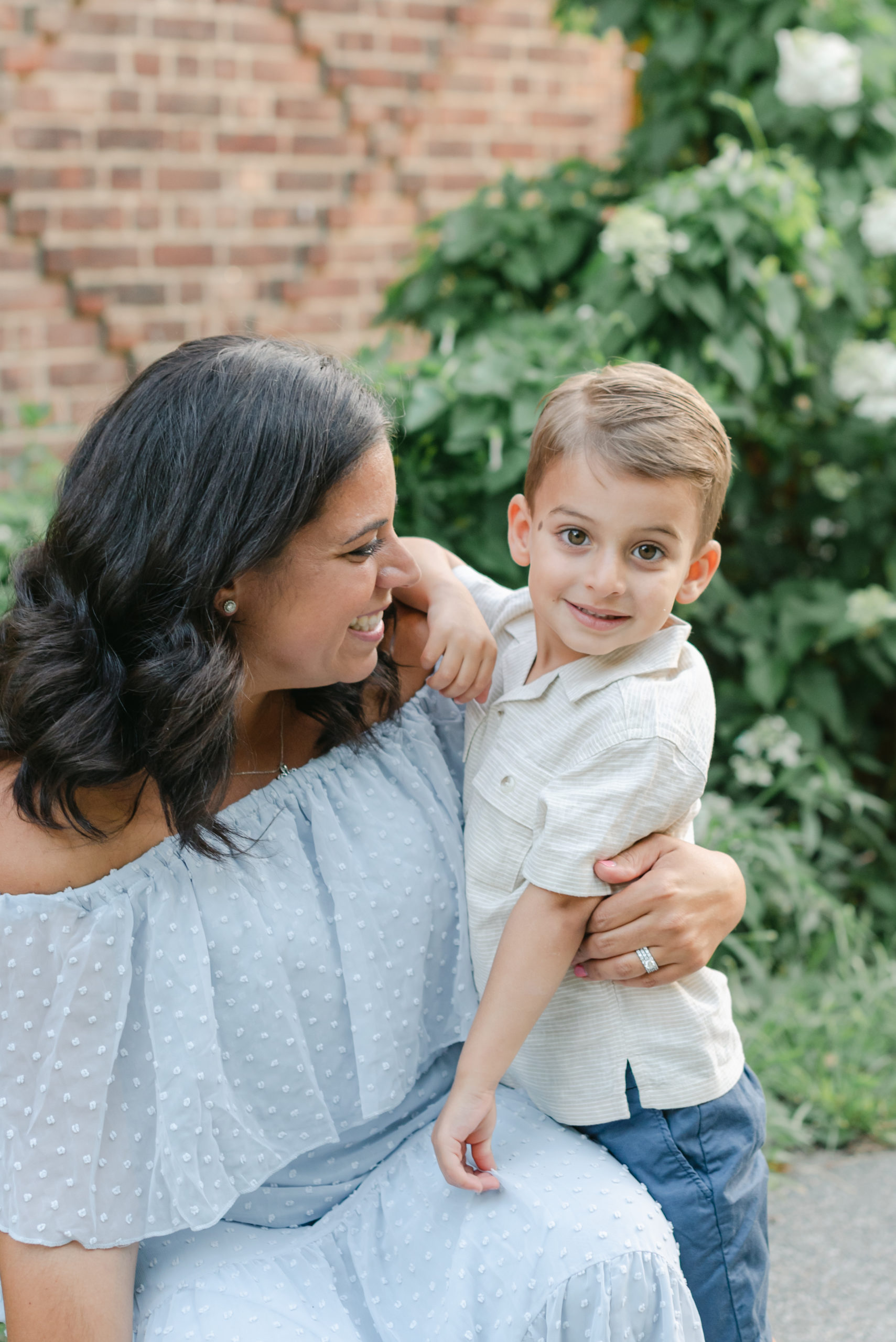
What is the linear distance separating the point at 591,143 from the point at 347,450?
3675mm

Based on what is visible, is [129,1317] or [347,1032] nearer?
[129,1317]

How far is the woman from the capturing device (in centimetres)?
136

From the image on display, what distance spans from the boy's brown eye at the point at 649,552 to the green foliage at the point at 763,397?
3.41ft

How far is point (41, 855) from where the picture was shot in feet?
4.53

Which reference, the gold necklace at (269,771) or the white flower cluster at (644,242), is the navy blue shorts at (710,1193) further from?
the white flower cluster at (644,242)

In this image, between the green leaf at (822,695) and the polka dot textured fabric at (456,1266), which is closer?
the polka dot textured fabric at (456,1266)

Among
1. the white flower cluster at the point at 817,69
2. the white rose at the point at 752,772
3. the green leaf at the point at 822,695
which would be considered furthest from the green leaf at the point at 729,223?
the white rose at the point at 752,772

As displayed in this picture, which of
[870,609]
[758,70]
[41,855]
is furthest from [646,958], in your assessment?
[758,70]

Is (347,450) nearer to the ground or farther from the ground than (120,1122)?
farther from the ground

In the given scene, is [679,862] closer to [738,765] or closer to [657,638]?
Result: [657,638]

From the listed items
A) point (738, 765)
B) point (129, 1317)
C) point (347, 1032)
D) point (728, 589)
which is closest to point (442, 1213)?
point (347, 1032)

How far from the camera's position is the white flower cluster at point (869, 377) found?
290 centimetres

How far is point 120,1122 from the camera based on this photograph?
1400 millimetres

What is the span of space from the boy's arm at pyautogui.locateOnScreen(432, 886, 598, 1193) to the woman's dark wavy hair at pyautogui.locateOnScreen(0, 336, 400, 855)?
1.15 ft
